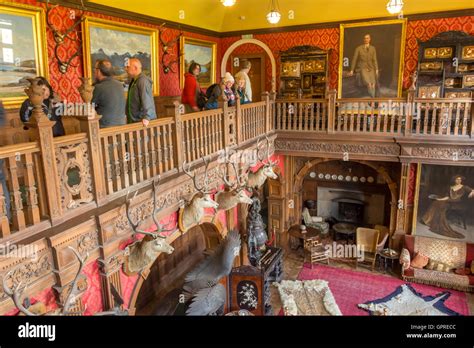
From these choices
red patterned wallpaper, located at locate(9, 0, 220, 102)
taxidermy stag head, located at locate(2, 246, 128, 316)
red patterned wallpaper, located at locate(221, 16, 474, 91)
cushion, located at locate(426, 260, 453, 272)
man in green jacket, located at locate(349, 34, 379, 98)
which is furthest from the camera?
man in green jacket, located at locate(349, 34, 379, 98)

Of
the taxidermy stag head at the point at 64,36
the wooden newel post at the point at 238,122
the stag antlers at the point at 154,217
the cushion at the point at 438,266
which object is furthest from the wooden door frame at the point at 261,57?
the stag antlers at the point at 154,217

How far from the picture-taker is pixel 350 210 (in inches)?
490

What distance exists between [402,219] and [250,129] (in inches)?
204

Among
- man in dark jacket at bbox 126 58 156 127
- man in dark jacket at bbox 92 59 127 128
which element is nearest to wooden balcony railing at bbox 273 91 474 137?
man in dark jacket at bbox 126 58 156 127

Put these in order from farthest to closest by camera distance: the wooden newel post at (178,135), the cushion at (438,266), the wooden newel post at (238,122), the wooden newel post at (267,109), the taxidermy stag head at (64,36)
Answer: the cushion at (438,266) < the wooden newel post at (267,109) < the wooden newel post at (238,122) < the taxidermy stag head at (64,36) < the wooden newel post at (178,135)

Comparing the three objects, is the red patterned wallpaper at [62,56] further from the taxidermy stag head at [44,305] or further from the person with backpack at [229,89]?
the taxidermy stag head at [44,305]

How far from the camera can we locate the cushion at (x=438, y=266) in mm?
9812

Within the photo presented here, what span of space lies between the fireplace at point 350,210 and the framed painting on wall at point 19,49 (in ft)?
31.5

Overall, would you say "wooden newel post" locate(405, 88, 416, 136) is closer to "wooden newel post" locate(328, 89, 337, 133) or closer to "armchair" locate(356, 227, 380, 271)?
"wooden newel post" locate(328, 89, 337, 133)

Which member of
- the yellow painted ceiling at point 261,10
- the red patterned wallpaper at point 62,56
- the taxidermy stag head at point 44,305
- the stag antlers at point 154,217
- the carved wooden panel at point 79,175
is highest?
the yellow painted ceiling at point 261,10

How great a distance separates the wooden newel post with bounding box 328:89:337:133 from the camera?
9008 mm

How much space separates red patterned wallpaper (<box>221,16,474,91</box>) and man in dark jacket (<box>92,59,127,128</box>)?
24.7ft

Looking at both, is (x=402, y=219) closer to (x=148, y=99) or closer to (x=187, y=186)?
(x=187, y=186)

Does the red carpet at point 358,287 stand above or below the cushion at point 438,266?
below
